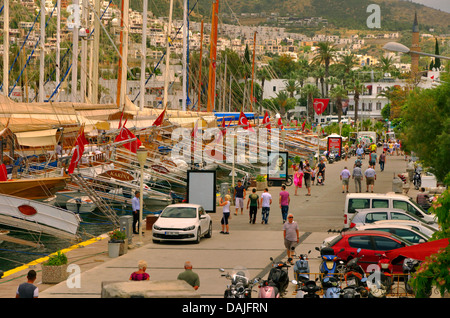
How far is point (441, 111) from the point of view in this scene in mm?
30750

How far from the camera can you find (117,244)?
2305 centimetres

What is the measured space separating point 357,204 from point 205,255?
6649mm

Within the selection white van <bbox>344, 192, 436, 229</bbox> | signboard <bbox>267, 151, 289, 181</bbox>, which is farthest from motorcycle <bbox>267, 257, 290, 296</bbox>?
signboard <bbox>267, 151, 289, 181</bbox>

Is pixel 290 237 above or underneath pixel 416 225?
underneath

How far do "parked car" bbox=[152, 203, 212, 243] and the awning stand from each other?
15.4 meters

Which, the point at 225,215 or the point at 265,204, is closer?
the point at 225,215

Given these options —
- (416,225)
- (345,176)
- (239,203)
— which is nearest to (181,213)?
(239,203)

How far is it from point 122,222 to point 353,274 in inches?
433

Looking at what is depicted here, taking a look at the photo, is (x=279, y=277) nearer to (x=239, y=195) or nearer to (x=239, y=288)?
(x=239, y=288)

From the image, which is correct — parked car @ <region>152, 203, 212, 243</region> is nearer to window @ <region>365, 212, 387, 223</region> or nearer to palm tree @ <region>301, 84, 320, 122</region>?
window @ <region>365, 212, 387, 223</region>

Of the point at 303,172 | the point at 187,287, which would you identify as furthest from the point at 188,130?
the point at 187,287

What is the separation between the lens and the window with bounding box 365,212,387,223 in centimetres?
2395

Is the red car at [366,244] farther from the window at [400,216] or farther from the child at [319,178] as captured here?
the child at [319,178]

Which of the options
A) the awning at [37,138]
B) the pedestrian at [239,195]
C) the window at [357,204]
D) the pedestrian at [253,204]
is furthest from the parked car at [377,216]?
the awning at [37,138]
